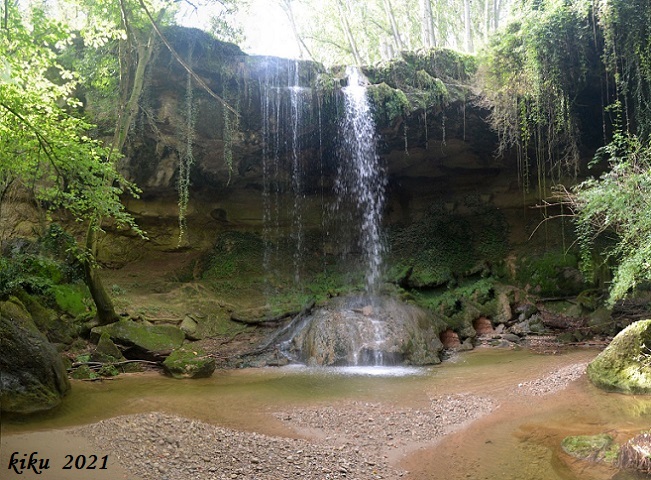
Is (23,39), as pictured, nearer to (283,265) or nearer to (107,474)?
(107,474)

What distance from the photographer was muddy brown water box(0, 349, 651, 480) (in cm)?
374

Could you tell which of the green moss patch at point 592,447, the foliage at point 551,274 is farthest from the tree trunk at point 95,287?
the foliage at point 551,274

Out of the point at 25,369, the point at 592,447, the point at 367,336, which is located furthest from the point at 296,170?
the point at 592,447

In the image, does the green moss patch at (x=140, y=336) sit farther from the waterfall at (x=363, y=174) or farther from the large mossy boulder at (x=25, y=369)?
the waterfall at (x=363, y=174)

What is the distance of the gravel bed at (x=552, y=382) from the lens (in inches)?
233

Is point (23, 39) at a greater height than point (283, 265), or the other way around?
point (23, 39)

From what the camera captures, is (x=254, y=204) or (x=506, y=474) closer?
(x=506, y=474)

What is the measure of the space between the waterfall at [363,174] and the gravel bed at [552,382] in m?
5.65

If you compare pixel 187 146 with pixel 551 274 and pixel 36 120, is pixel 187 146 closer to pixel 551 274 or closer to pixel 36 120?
pixel 36 120

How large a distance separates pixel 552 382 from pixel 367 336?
353 cm

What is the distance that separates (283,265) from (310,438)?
9.28 m

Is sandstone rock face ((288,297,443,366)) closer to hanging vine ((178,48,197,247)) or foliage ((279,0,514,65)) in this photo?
hanging vine ((178,48,197,247))

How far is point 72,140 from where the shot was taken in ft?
20.9

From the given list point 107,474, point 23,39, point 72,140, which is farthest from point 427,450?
point 23,39
